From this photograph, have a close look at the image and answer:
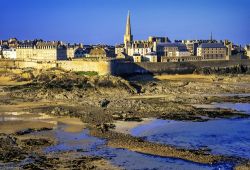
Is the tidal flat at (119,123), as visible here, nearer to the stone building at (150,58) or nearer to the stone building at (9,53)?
the stone building at (150,58)

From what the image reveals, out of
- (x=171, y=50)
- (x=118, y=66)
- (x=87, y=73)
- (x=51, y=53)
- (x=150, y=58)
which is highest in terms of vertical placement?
(x=171, y=50)

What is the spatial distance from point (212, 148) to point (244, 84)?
25029 mm

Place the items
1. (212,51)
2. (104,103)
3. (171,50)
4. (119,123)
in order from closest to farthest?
(119,123)
(104,103)
(212,51)
(171,50)

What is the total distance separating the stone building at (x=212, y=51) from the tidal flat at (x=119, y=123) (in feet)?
52.8

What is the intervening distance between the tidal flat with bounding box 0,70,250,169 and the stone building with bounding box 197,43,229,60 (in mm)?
16082

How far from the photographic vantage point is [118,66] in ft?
145

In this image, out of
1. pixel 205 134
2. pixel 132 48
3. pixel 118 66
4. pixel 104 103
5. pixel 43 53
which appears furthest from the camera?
pixel 132 48

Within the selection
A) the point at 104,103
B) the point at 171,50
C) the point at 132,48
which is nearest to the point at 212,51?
the point at 171,50

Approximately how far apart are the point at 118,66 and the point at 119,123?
65.4 ft

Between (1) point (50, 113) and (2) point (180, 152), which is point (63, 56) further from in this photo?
(2) point (180, 152)

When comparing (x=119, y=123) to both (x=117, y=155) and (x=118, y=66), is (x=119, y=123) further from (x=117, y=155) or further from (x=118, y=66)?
(x=118, y=66)

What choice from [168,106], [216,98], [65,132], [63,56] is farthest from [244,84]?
[65,132]

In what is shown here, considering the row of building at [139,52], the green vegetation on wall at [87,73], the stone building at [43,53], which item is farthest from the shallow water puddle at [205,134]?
the stone building at [43,53]

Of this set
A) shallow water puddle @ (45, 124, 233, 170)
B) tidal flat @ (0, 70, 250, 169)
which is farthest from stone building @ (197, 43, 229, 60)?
shallow water puddle @ (45, 124, 233, 170)
